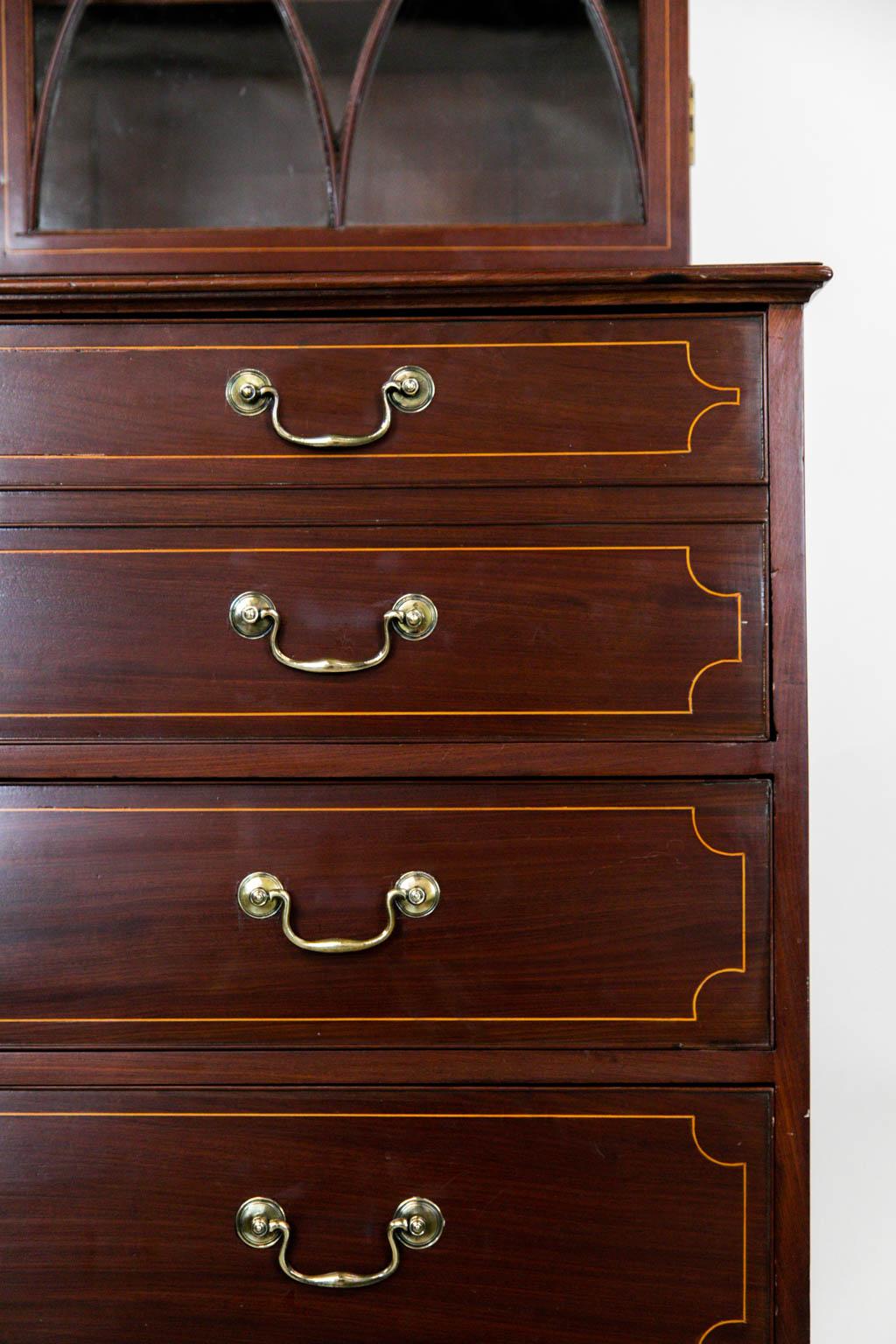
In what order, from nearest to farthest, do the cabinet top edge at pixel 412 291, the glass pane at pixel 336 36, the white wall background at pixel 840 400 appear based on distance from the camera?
the cabinet top edge at pixel 412 291 < the glass pane at pixel 336 36 < the white wall background at pixel 840 400

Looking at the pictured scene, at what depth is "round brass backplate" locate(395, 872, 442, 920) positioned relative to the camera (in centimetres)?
89

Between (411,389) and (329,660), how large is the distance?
22 cm

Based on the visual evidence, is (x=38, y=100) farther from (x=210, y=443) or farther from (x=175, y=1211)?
(x=175, y=1211)

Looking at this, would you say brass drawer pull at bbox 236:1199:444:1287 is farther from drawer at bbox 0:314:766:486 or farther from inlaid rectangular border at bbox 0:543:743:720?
drawer at bbox 0:314:766:486

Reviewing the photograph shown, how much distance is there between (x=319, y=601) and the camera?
2.95 feet

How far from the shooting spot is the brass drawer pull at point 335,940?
886mm

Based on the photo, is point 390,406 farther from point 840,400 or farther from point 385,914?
point 840,400

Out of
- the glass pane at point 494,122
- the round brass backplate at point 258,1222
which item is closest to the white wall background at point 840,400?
the glass pane at point 494,122

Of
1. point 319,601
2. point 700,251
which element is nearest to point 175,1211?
point 319,601

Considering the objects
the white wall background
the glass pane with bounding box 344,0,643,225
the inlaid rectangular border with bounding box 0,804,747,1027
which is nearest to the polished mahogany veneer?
the inlaid rectangular border with bounding box 0,804,747,1027

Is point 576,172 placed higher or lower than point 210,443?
higher

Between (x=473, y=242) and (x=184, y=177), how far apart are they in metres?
0.28

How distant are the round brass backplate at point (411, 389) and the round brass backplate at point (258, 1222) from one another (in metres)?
0.64

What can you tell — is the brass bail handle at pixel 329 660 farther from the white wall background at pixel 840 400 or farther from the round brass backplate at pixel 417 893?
the white wall background at pixel 840 400
